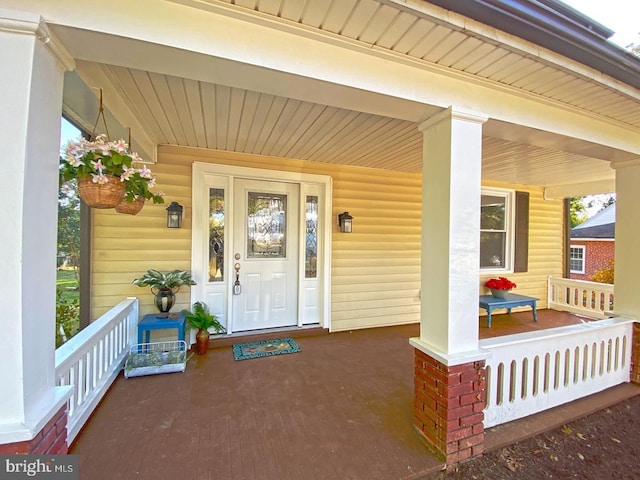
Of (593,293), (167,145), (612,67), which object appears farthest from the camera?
(593,293)

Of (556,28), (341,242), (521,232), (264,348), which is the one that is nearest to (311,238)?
(341,242)

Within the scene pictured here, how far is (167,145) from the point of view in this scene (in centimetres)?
325

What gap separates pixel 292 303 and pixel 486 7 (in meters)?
3.49

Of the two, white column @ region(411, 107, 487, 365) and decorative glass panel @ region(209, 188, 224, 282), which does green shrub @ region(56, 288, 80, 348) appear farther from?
white column @ region(411, 107, 487, 365)

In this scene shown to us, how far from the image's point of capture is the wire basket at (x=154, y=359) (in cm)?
269

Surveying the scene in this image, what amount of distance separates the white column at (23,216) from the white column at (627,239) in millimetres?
4353

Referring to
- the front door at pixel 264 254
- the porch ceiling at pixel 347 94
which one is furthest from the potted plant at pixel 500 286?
the front door at pixel 264 254

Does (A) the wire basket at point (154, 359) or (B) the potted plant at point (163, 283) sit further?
(B) the potted plant at point (163, 283)

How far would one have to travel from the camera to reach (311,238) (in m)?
3.97

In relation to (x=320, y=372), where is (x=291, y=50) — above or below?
above

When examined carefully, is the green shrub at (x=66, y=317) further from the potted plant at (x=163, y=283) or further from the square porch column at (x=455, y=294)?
the square porch column at (x=455, y=294)

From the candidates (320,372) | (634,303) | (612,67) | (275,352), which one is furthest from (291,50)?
(634,303)

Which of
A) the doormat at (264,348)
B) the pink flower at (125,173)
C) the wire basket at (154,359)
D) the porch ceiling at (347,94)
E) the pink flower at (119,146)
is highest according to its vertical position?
the porch ceiling at (347,94)

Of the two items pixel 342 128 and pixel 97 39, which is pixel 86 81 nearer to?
pixel 97 39
